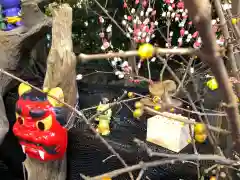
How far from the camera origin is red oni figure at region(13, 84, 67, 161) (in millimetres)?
1481

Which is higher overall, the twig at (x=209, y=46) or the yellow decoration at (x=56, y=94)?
the twig at (x=209, y=46)

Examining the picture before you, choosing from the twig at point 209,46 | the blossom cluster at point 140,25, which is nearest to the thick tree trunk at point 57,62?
the blossom cluster at point 140,25

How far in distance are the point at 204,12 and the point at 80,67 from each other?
A: 8.74ft

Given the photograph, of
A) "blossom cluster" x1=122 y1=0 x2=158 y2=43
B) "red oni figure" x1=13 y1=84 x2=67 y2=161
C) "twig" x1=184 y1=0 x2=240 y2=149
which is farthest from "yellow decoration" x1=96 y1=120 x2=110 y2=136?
"twig" x1=184 y1=0 x2=240 y2=149

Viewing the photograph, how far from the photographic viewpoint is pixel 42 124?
4.88 ft

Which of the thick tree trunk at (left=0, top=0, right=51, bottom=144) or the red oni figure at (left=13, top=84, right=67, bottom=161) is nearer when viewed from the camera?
the red oni figure at (left=13, top=84, right=67, bottom=161)

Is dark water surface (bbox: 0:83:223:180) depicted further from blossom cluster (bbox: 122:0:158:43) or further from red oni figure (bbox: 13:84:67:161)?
blossom cluster (bbox: 122:0:158:43)

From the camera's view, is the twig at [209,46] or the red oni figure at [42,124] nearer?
the twig at [209,46]

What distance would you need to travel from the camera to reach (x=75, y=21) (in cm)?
301

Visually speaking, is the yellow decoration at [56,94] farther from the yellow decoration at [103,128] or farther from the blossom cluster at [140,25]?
the blossom cluster at [140,25]

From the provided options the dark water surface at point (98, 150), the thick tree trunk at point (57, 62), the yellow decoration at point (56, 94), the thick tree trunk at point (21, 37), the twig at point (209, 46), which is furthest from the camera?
the thick tree trunk at point (21, 37)

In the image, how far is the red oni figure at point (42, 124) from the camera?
148 centimetres

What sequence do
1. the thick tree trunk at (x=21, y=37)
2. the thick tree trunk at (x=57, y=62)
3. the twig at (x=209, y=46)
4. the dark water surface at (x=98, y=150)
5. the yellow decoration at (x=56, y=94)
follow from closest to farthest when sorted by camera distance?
the twig at (x=209, y=46)
the dark water surface at (x=98, y=150)
the yellow decoration at (x=56, y=94)
the thick tree trunk at (x=57, y=62)
the thick tree trunk at (x=21, y=37)

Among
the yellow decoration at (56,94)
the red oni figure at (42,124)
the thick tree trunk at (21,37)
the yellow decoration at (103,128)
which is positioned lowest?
the yellow decoration at (103,128)
